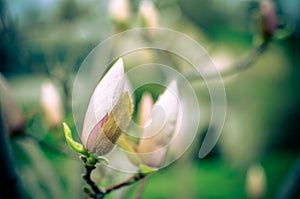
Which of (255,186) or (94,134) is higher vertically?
(94,134)

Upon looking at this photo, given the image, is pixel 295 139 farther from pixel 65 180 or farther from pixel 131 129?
pixel 131 129

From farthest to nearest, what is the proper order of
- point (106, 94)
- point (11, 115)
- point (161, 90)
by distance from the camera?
point (161, 90) < point (11, 115) < point (106, 94)

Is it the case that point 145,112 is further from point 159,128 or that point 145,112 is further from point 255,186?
point 255,186

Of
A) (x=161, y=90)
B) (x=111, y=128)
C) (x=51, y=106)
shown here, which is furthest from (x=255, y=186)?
(x=111, y=128)

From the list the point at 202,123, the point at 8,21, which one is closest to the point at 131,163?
the point at 8,21

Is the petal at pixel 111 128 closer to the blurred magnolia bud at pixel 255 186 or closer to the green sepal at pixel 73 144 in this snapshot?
the green sepal at pixel 73 144

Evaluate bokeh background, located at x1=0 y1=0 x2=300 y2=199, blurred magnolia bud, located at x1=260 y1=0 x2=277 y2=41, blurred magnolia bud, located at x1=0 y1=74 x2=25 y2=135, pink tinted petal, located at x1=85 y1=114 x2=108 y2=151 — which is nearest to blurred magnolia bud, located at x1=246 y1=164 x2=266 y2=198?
bokeh background, located at x1=0 y1=0 x2=300 y2=199
